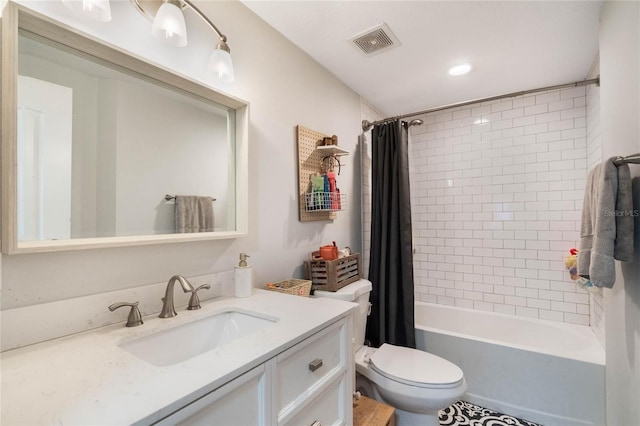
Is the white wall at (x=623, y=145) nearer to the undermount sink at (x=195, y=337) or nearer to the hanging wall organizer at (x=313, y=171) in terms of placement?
the hanging wall organizer at (x=313, y=171)

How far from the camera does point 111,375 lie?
25.1 inches

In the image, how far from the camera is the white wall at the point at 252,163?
868 millimetres

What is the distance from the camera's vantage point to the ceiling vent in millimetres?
1675

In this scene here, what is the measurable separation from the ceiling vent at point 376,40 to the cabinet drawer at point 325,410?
1.76 meters

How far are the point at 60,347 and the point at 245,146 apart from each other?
3.18 feet

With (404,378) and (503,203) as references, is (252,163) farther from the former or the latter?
(503,203)

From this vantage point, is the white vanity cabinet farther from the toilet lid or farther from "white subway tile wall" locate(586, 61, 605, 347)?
"white subway tile wall" locate(586, 61, 605, 347)

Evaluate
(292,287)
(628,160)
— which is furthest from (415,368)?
(628,160)

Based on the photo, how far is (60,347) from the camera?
0.78 m

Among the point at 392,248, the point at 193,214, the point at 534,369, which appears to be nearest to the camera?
the point at 193,214

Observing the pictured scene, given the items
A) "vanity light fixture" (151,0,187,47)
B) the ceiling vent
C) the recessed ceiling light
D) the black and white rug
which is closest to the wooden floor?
the black and white rug

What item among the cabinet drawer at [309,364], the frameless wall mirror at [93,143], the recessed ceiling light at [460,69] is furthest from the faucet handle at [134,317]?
the recessed ceiling light at [460,69]

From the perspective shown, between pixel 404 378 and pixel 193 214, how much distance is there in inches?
53.3

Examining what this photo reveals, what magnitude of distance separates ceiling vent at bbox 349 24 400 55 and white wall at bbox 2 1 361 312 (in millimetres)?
352
